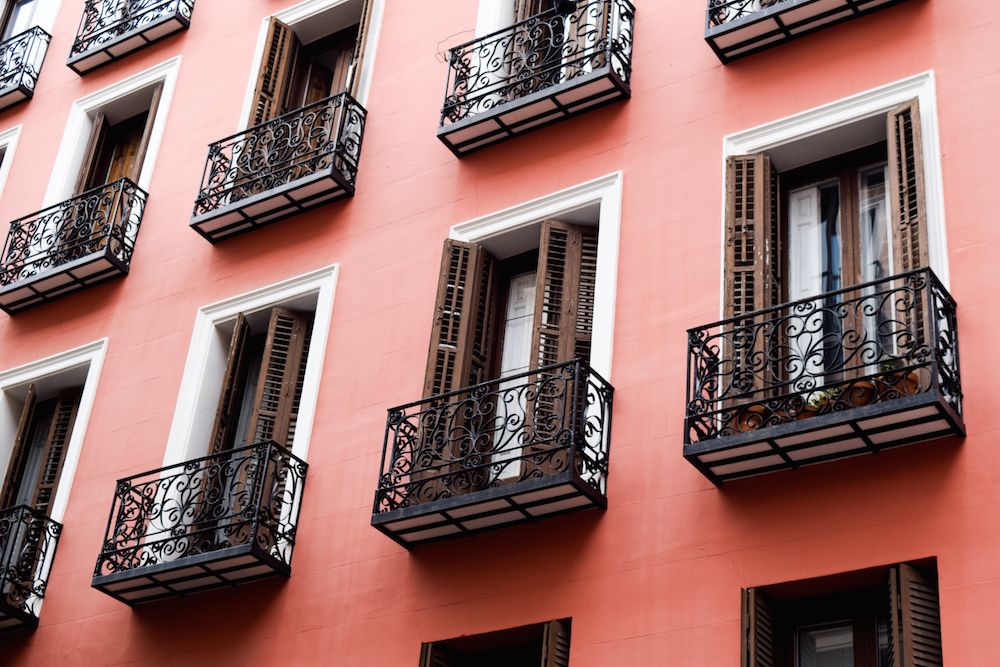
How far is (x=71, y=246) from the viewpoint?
60.6ft

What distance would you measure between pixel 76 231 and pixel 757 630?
10.4 m

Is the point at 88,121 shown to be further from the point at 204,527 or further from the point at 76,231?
the point at 204,527

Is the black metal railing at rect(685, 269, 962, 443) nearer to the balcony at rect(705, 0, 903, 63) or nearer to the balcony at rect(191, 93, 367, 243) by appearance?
the balcony at rect(705, 0, 903, 63)

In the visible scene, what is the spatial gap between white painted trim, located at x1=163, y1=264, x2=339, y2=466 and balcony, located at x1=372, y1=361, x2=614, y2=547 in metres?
1.56

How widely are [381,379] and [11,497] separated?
5.12m

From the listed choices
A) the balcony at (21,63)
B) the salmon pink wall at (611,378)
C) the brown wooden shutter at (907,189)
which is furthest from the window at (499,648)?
the balcony at (21,63)

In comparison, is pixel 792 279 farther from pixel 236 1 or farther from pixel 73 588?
pixel 236 1

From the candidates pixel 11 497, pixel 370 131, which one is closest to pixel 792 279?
pixel 370 131

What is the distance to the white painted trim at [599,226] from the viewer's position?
13.8 m

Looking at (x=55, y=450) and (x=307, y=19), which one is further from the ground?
(x=307, y=19)

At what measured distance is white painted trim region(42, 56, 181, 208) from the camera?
1944 cm

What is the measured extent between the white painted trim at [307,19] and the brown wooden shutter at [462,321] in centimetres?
307

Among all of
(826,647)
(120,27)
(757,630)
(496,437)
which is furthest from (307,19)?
(826,647)

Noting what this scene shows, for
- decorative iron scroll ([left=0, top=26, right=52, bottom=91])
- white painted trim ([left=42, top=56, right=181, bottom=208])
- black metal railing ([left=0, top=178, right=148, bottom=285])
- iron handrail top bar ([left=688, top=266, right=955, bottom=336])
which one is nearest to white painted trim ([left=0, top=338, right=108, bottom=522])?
black metal railing ([left=0, top=178, right=148, bottom=285])
